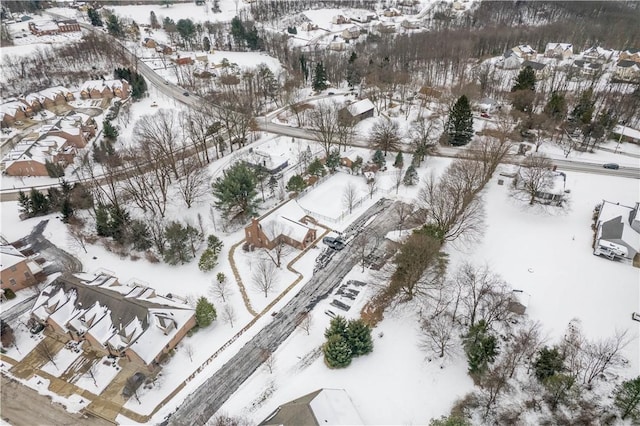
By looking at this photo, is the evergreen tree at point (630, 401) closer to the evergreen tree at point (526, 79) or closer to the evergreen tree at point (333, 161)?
the evergreen tree at point (333, 161)

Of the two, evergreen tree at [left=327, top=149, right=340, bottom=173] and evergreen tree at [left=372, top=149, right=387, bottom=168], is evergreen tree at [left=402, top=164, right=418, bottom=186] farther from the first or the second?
evergreen tree at [left=327, top=149, right=340, bottom=173]

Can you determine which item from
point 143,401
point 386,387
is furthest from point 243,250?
point 386,387

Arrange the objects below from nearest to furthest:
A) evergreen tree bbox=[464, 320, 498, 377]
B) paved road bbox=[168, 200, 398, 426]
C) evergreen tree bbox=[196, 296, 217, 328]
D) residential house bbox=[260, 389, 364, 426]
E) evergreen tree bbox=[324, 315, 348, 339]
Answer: residential house bbox=[260, 389, 364, 426], evergreen tree bbox=[464, 320, 498, 377], paved road bbox=[168, 200, 398, 426], evergreen tree bbox=[324, 315, 348, 339], evergreen tree bbox=[196, 296, 217, 328]

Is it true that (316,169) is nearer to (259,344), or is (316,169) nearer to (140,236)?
(140,236)

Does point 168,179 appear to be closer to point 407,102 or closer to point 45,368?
point 45,368

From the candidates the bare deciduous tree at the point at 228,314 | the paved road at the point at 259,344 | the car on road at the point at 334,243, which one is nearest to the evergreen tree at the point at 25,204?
the bare deciduous tree at the point at 228,314

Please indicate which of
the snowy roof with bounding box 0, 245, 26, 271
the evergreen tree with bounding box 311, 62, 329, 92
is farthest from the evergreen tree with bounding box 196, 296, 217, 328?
the evergreen tree with bounding box 311, 62, 329, 92
